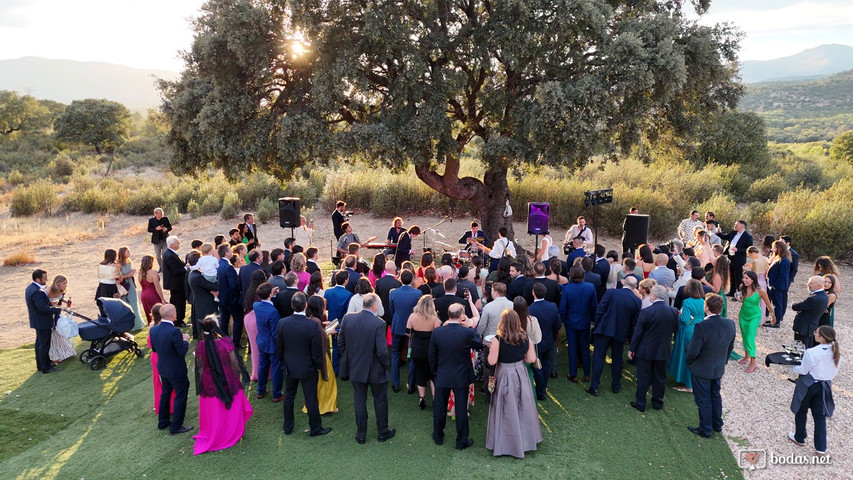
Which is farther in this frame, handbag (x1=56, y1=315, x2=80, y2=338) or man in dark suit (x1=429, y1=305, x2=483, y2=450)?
handbag (x1=56, y1=315, x2=80, y2=338)

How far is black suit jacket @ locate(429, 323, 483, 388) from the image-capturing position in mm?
4957

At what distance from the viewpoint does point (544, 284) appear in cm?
642

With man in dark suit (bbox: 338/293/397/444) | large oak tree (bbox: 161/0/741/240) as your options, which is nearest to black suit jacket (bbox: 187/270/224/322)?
man in dark suit (bbox: 338/293/397/444)

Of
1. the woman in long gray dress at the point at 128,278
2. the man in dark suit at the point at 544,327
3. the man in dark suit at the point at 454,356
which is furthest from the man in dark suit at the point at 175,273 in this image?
the man in dark suit at the point at 544,327

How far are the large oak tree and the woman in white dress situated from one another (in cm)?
453

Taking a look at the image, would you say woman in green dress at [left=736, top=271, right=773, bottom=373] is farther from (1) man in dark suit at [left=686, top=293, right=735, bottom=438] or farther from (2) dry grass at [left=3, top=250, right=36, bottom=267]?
(2) dry grass at [left=3, top=250, right=36, bottom=267]

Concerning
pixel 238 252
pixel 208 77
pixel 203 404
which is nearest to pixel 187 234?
pixel 208 77

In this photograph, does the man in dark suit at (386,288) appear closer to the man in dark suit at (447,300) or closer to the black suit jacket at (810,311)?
the man in dark suit at (447,300)

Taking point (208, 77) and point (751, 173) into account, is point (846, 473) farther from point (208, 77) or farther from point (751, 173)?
point (751, 173)

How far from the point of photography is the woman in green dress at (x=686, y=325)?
603 cm

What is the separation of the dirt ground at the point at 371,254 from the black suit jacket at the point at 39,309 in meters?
2.02

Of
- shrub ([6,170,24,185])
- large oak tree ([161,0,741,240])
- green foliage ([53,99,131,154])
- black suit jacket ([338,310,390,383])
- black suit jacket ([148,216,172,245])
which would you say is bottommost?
black suit jacket ([338,310,390,383])

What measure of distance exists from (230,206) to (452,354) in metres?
16.7

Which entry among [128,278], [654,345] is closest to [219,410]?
[128,278]
